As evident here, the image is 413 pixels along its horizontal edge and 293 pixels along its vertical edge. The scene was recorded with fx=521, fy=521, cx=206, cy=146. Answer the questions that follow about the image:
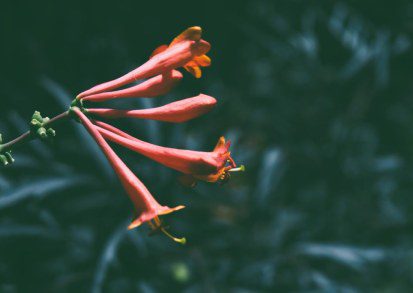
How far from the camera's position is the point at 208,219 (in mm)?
3158

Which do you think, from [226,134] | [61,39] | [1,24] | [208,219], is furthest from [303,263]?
[1,24]

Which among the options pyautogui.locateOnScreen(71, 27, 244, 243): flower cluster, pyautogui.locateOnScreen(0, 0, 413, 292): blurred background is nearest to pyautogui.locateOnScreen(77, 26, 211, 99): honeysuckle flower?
pyautogui.locateOnScreen(71, 27, 244, 243): flower cluster

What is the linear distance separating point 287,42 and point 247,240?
166cm

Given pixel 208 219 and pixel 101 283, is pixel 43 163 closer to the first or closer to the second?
pixel 101 283

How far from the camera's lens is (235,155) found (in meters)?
3.38

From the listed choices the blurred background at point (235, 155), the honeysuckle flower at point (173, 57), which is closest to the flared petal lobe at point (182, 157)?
the honeysuckle flower at point (173, 57)

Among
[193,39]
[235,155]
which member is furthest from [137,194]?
[235,155]

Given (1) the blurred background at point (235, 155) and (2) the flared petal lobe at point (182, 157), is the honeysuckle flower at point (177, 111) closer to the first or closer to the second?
Result: (2) the flared petal lobe at point (182, 157)

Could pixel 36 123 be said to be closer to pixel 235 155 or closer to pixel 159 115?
pixel 159 115

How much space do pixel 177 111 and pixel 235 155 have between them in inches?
79.5

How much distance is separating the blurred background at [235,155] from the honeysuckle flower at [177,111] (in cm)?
100

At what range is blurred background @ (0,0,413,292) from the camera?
8.43 feet

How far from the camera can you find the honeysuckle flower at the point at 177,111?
1364mm

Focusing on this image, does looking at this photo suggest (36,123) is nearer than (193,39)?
Yes
